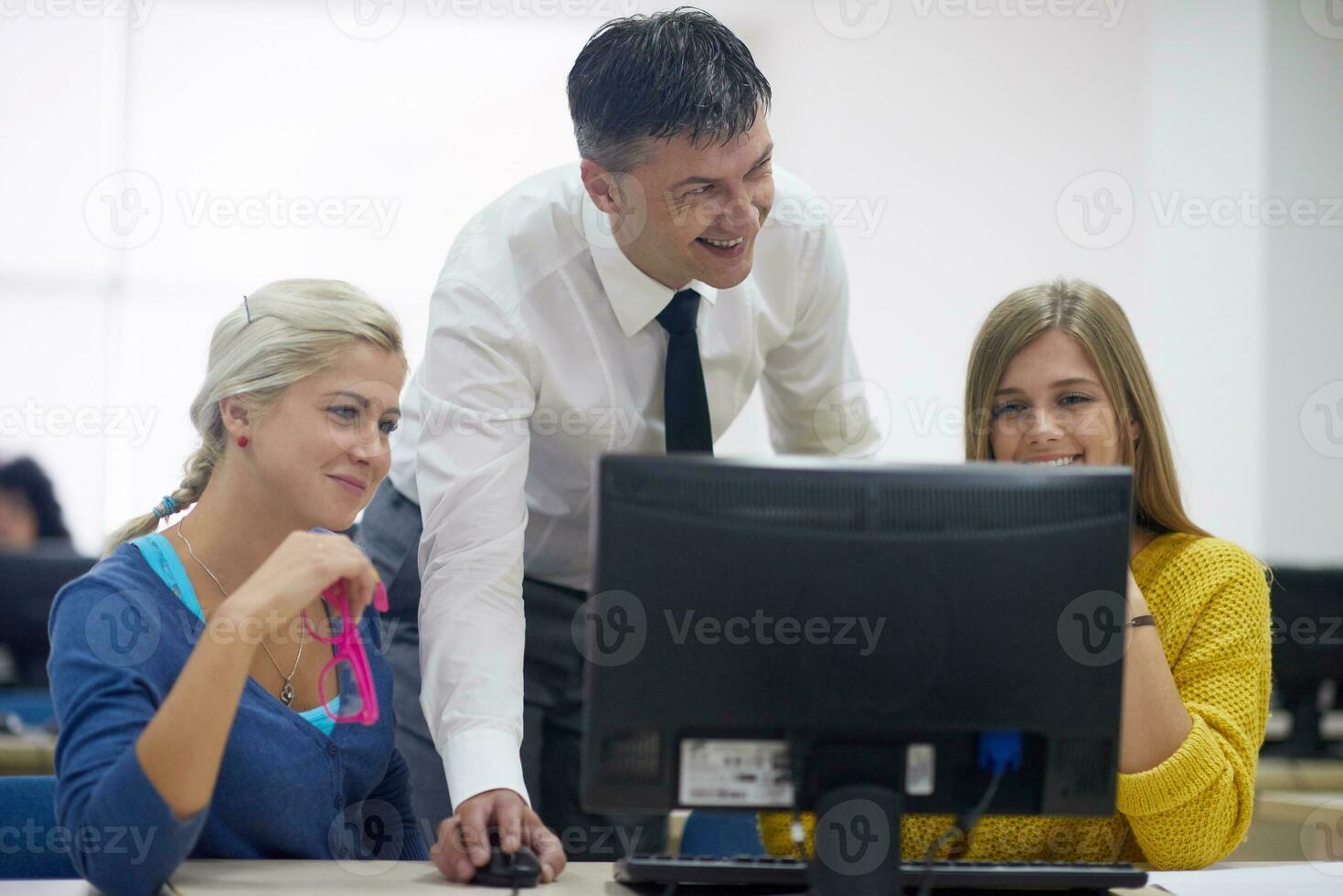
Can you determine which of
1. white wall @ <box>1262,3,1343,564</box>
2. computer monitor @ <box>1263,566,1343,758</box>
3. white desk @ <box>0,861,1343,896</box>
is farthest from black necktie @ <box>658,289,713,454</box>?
white wall @ <box>1262,3,1343,564</box>

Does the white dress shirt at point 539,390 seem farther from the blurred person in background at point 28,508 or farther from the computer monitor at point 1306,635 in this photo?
the blurred person in background at point 28,508

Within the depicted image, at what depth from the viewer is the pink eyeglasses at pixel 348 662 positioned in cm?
125

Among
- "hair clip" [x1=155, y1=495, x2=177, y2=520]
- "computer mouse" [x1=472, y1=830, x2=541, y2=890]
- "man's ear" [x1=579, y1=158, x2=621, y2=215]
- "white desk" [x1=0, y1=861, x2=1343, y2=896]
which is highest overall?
"man's ear" [x1=579, y1=158, x2=621, y2=215]

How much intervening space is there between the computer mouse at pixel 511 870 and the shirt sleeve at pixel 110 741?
0.87 feet

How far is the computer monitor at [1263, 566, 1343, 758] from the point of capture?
→ 9.66 ft

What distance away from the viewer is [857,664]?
974 mm

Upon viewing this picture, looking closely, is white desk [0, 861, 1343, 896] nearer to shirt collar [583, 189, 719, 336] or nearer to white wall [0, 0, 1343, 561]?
shirt collar [583, 189, 719, 336]

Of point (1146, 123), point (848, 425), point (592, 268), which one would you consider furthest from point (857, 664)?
point (1146, 123)

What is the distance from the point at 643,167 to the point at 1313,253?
2896mm

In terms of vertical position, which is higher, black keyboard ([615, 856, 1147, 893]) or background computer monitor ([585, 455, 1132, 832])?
background computer monitor ([585, 455, 1132, 832])

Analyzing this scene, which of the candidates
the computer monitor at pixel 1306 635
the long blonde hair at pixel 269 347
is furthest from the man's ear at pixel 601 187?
the computer monitor at pixel 1306 635

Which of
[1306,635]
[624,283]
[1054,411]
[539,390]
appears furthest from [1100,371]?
[1306,635]

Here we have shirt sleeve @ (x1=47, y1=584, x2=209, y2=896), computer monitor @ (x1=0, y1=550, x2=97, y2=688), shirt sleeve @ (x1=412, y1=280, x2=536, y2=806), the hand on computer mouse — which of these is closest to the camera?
shirt sleeve @ (x1=47, y1=584, x2=209, y2=896)

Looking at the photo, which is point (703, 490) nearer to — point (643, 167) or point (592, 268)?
point (643, 167)
